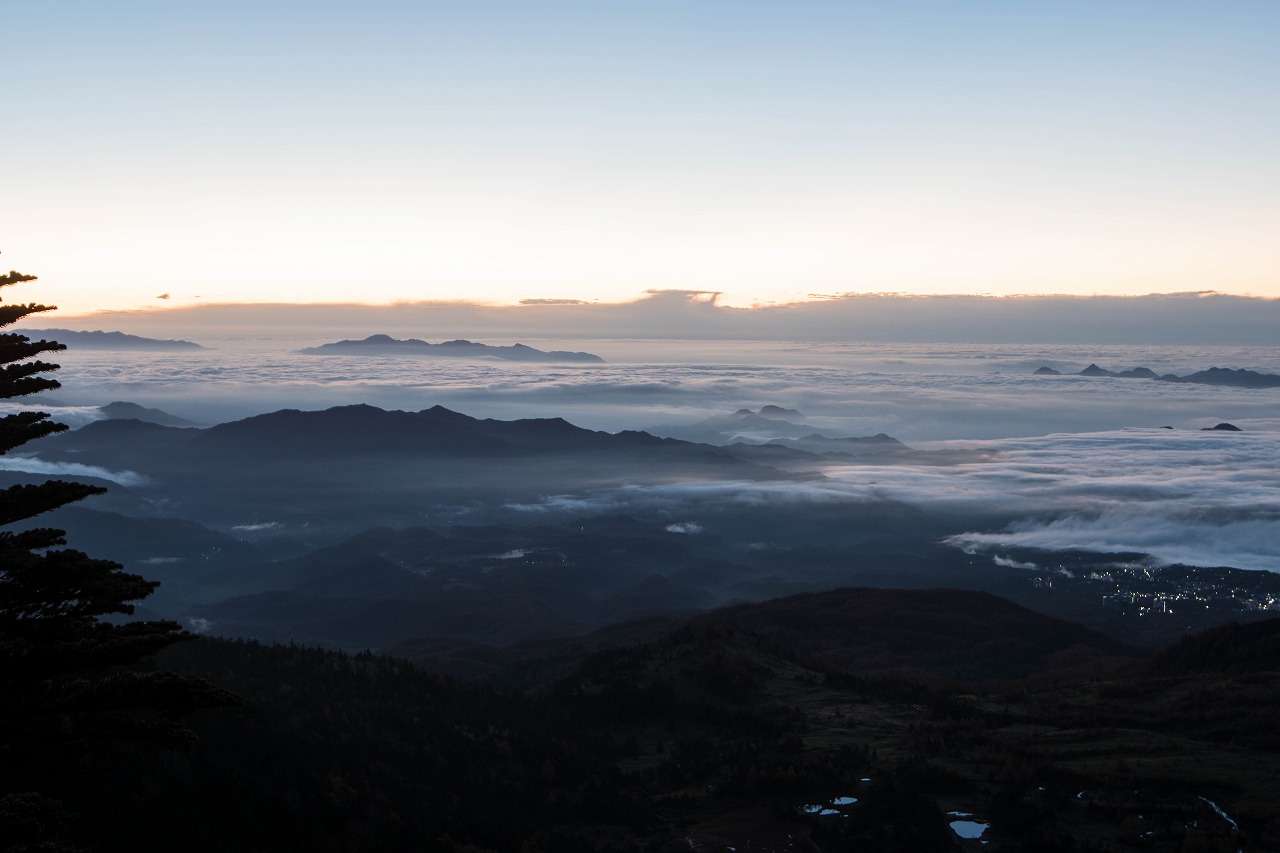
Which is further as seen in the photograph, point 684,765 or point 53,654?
point 684,765

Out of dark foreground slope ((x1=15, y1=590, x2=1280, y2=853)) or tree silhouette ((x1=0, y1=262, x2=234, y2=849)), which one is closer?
tree silhouette ((x1=0, y1=262, x2=234, y2=849))

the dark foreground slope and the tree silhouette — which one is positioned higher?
the tree silhouette

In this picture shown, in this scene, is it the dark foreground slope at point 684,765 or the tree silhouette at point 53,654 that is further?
the dark foreground slope at point 684,765

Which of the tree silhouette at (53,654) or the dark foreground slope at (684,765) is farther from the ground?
the tree silhouette at (53,654)

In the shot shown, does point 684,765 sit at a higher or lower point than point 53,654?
lower
